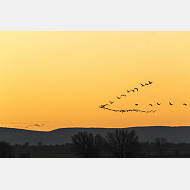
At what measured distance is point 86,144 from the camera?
3000cm

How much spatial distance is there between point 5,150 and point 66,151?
4.73m

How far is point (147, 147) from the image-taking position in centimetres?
3006

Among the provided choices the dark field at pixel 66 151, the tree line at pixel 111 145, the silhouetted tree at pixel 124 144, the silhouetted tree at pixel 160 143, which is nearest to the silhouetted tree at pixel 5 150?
the dark field at pixel 66 151

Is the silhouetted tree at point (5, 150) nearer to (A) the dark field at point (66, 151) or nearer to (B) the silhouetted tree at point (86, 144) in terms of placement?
(A) the dark field at point (66, 151)

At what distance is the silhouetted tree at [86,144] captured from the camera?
28364 millimetres

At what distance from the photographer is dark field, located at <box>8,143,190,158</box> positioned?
25.9 meters

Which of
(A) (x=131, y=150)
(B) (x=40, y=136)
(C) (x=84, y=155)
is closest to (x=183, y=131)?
(A) (x=131, y=150)

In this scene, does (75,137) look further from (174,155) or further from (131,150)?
(174,155)

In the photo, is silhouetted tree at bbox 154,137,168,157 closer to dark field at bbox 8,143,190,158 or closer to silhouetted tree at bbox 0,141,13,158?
dark field at bbox 8,143,190,158

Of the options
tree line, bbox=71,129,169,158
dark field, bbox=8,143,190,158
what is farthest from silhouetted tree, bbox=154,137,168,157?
dark field, bbox=8,143,190,158

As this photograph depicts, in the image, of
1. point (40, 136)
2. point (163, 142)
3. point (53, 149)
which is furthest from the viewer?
point (163, 142)

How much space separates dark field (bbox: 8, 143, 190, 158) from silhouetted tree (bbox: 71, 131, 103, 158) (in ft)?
2.48

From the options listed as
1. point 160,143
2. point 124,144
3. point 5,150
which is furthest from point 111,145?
point 5,150

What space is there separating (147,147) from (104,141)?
357 cm
